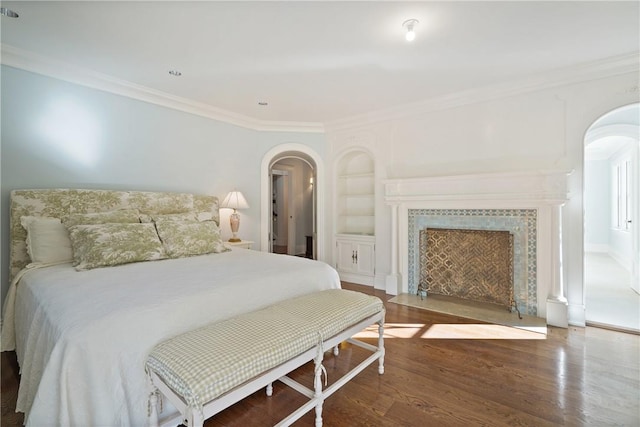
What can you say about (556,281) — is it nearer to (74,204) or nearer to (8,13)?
(74,204)

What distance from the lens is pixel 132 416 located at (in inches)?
54.0

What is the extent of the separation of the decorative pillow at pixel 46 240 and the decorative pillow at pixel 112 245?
0.14 m

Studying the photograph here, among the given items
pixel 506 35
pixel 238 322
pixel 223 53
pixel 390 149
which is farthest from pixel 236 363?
pixel 390 149

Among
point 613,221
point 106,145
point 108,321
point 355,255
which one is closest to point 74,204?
point 106,145

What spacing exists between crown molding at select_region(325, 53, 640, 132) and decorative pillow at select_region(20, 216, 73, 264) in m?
3.56

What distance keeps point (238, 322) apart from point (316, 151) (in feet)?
11.7

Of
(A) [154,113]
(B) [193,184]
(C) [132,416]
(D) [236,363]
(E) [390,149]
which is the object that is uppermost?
(A) [154,113]

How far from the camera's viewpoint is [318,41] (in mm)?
2404

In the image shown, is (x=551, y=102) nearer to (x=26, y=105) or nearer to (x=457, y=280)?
(x=457, y=280)

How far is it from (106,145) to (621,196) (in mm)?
9072

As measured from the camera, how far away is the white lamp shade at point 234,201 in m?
4.03

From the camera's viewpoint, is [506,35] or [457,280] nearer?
[506,35]

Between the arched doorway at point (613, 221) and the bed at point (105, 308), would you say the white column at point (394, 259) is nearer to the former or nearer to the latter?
the bed at point (105, 308)

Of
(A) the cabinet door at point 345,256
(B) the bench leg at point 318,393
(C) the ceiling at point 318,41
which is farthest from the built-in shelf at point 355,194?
(B) the bench leg at point 318,393
